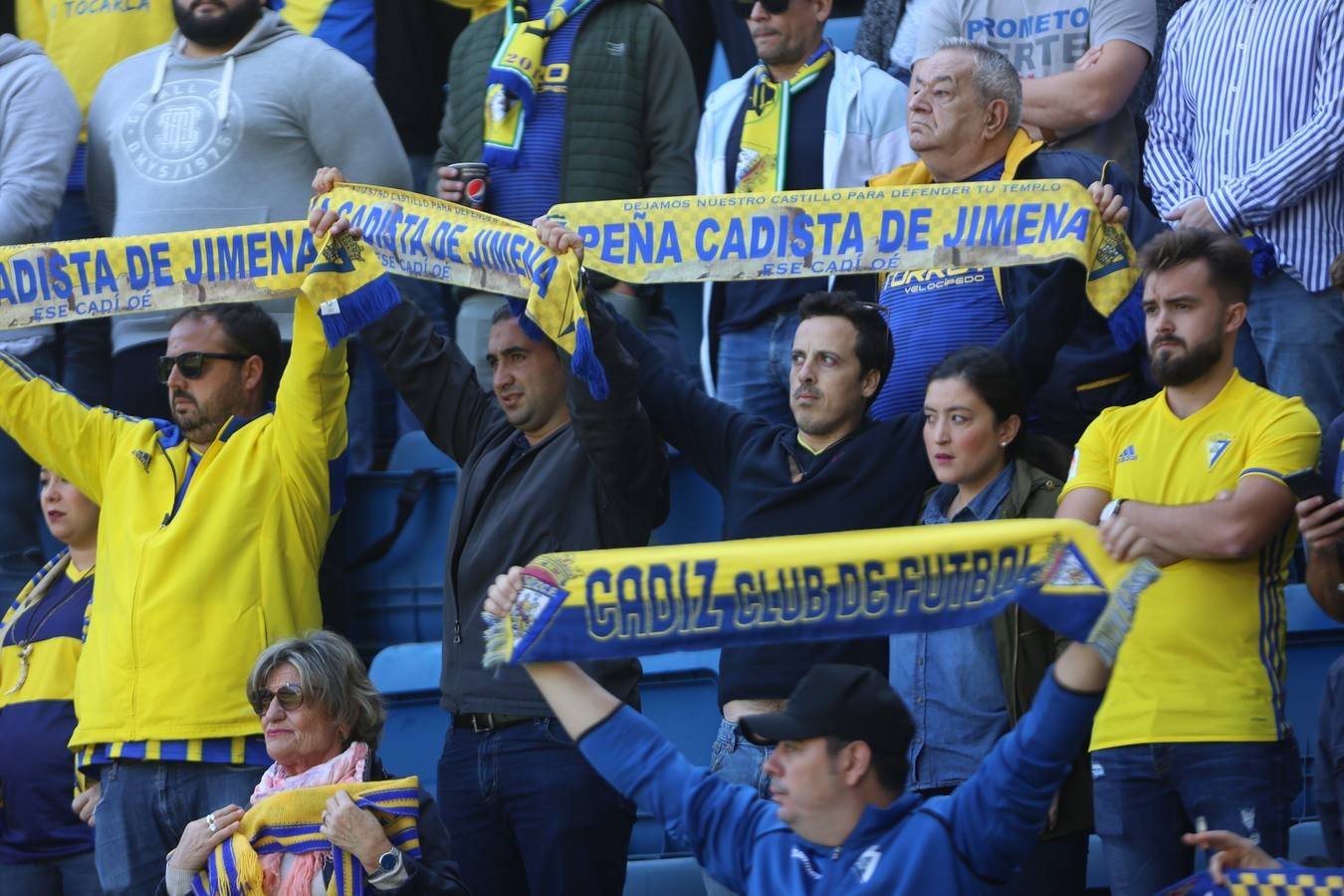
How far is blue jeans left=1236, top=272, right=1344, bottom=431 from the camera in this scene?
593 cm

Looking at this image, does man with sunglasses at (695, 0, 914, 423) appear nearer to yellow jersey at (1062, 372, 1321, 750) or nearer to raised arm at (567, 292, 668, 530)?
raised arm at (567, 292, 668, 530)

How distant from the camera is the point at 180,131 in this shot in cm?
692

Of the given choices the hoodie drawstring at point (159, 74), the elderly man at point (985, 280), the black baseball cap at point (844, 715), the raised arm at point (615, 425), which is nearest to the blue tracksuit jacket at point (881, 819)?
the black baseball cap at point (844, 715)

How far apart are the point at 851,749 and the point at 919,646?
1.25 m

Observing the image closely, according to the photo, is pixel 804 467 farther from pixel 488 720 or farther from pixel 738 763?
pixel 488 720

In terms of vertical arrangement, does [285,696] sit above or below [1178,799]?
above

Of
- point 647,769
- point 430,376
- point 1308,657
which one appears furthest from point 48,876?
point 1308,657

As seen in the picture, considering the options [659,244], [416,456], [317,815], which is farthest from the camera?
[416,456]

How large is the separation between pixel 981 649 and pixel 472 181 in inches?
106

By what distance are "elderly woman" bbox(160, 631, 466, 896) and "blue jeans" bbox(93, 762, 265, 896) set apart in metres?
0.42

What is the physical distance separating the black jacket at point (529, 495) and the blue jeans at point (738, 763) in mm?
311

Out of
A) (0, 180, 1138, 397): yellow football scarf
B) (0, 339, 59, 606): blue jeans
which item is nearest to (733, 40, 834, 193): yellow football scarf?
(0, 180, 1138, 397): yellow football scarf

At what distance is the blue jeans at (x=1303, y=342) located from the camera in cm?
593

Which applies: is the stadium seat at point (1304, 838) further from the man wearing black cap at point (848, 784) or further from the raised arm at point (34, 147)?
the raised arm at point (34, 147)
